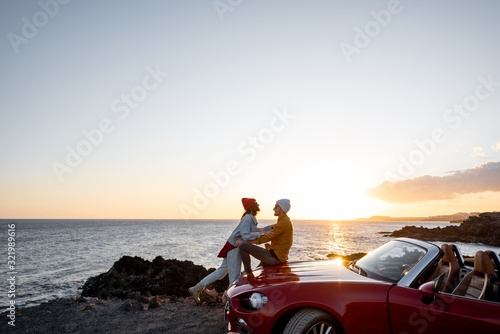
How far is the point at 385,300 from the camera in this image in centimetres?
339

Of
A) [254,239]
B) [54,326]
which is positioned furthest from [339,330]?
[54,326]

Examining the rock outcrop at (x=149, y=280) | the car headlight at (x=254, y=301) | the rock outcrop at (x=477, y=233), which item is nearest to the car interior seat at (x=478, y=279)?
the car headlight at (x=254, y=301)

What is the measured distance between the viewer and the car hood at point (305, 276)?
384 cm

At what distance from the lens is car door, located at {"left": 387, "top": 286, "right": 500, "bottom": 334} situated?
10.3 ft

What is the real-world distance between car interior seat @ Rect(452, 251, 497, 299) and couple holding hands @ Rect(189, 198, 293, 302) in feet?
9.64

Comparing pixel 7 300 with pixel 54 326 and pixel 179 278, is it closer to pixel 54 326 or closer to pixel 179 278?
pixel 179 278

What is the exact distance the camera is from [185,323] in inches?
228

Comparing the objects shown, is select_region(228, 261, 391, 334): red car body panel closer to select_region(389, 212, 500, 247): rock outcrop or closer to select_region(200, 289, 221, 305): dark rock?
select_region(200, 289, 221, 305): dark rock

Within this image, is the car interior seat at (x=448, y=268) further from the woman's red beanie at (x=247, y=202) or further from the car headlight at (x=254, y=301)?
the woman's red beanie at (x=247, y=202)

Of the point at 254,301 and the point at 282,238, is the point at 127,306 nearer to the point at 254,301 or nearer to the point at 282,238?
the point at 282,238

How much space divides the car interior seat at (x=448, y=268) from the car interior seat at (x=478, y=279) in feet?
0.44

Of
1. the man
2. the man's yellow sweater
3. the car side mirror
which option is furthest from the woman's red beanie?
the car side mirror

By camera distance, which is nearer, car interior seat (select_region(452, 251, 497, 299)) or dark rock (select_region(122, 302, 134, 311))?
car interior seat (select_region(452, 251, 497, 299))

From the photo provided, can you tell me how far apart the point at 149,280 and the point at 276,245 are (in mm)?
9288
